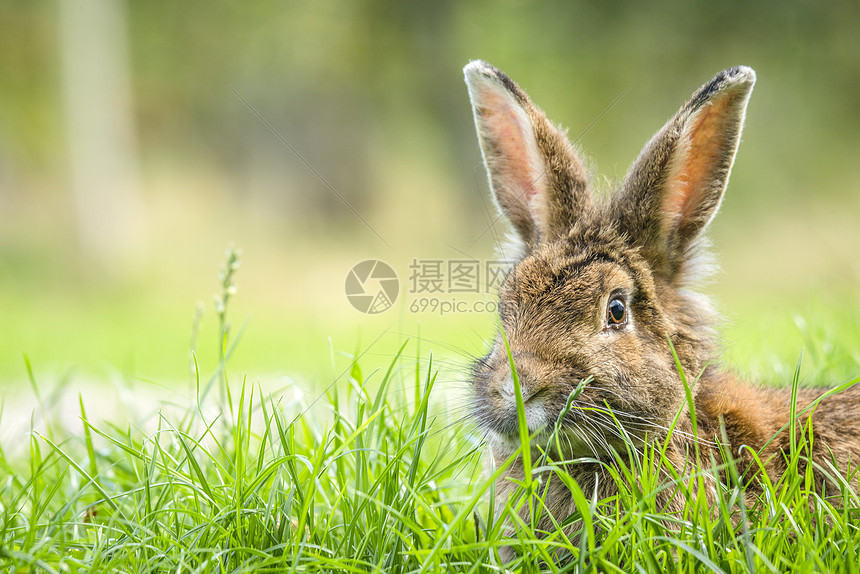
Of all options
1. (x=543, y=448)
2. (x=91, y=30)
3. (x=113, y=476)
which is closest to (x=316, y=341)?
(x=113, y=476)

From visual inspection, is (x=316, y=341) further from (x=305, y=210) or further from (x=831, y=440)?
(x=305, y=210)

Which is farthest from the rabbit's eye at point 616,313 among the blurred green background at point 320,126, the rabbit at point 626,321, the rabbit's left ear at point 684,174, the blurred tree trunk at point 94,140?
the blurred tree trunk at point 94,140

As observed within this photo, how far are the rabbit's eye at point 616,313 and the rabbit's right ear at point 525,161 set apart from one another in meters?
0.37

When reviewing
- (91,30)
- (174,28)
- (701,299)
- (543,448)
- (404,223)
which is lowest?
(543,448)

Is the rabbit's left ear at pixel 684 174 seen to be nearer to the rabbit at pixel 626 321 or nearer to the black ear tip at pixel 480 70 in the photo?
the rabbit at pixel 626 321

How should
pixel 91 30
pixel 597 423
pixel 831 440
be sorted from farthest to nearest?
pixel 91 30 < pixel 831 440 < pixel 597 423

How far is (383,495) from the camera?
2.08m

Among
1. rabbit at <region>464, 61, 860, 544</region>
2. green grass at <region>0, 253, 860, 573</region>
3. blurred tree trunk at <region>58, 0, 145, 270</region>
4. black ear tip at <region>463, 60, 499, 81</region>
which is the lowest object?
green grass at <region>0, 253, 860, 573</region>

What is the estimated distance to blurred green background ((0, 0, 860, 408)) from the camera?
12.3 meters

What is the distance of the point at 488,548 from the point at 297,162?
1400 centimetres

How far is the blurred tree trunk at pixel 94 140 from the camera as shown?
12477 mm

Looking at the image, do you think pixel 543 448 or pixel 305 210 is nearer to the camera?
pixel 543 448

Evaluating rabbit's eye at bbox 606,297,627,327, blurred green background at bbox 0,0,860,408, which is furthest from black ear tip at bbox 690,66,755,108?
blurred green background at bbox 0,0,860,408

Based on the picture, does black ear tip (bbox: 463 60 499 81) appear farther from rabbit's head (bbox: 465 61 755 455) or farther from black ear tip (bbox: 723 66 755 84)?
black ear tip (bbox: 723 66 755 84)
